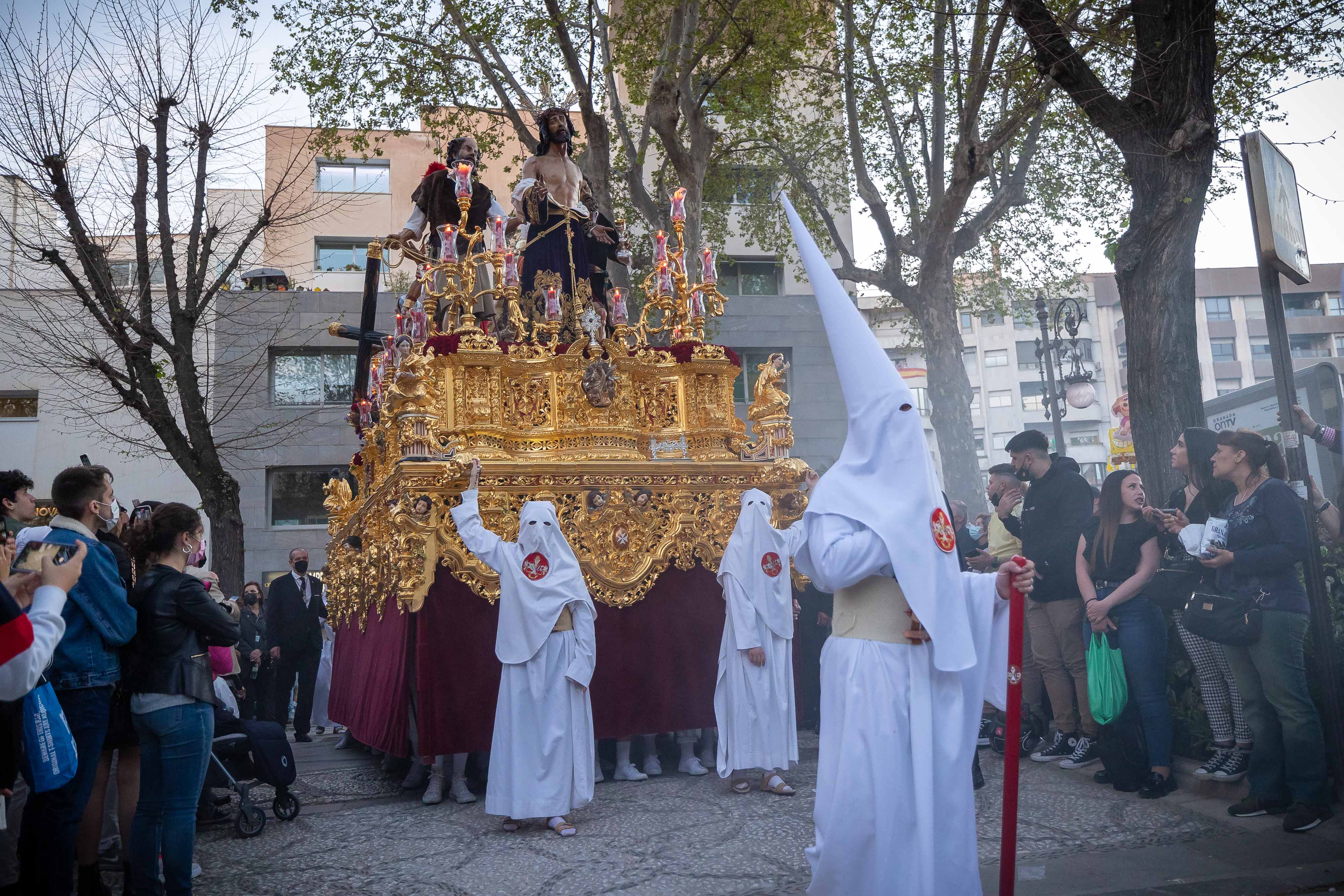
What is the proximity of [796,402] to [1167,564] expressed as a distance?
18.0 meters

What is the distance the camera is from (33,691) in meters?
3.84

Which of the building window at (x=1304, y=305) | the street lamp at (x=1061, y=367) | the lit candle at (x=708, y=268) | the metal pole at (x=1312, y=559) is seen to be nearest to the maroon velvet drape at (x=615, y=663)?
the lit candle at (x=708, y=268)

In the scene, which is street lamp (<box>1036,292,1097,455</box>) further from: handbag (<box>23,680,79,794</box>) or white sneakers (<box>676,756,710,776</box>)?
handbag (<box>23,680,79,794</box>)

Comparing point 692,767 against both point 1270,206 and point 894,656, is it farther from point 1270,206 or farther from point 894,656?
point 1270,206

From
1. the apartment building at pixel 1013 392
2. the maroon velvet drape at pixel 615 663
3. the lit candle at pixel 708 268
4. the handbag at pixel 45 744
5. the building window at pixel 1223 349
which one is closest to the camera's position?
the handbag at pixel 45 744

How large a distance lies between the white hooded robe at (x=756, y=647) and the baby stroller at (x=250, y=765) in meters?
2.97

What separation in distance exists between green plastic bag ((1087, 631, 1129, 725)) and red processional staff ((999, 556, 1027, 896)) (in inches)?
98.4

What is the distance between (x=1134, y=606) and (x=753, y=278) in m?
21.5

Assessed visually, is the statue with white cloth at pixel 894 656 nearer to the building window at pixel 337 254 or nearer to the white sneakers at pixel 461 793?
the white sneakers at pixel 461 793

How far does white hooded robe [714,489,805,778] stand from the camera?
6.75m

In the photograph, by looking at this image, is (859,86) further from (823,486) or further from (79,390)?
(79,390)

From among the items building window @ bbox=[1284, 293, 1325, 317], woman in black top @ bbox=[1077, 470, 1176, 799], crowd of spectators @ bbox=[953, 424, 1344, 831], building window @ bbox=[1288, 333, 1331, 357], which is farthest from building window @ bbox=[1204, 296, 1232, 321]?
woman in black top @ bbox=[1077, 470, 1176, 799]

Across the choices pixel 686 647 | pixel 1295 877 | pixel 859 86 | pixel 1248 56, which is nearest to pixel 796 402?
pixel 859 86

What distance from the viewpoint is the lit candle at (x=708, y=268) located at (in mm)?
8438
